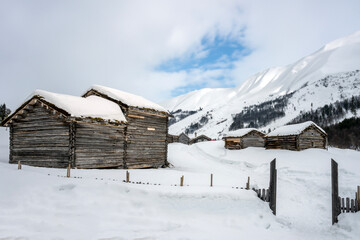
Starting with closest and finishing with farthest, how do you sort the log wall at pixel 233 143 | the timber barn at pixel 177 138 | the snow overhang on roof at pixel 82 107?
1. the snow overhang on roof at pixel 82 107
2. the log wall at pixel 233 143
3. the timber barn at pixel 177 138

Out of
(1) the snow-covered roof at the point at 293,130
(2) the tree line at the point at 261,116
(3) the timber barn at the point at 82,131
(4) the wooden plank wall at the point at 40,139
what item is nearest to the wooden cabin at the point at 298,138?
(1) the snow-covered roof at the point at 293,130

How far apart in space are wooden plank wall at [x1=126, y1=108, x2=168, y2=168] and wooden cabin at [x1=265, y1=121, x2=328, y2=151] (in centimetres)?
1963

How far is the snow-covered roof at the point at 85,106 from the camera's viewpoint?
1549 centimetres

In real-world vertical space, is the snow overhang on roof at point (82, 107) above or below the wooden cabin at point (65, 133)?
above

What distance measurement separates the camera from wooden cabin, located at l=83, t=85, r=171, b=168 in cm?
1894

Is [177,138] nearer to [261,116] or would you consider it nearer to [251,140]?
[251,140]

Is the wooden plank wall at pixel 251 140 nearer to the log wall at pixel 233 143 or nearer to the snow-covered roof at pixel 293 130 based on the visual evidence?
the log wall at pixel 233 143

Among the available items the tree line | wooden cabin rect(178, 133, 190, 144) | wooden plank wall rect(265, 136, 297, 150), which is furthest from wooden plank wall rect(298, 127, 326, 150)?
the tree line

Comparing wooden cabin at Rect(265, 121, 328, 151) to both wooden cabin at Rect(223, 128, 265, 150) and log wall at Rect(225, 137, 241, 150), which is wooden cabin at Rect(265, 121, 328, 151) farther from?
log wall at Rect(225, 137, 241, 150)

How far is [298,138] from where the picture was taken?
30.7m

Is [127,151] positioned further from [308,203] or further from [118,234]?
[308,203]

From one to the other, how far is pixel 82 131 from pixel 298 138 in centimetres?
2758

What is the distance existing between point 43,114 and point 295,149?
3000 cm

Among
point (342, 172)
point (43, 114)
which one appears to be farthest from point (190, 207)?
point (342, 172)
